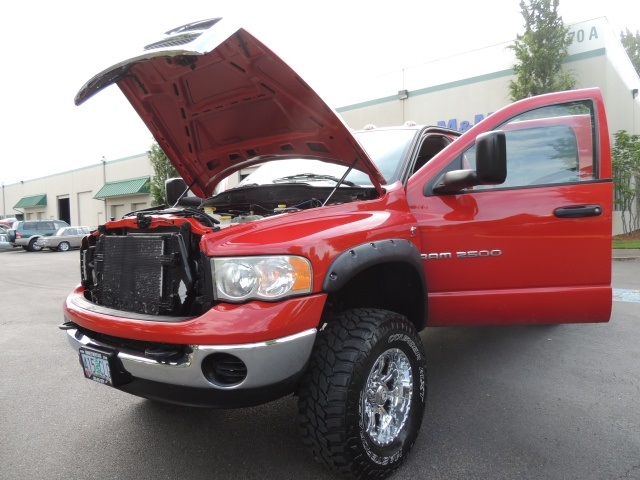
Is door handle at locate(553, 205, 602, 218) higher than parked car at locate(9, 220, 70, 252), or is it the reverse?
door handle at locate(553, 205, 602, 218)

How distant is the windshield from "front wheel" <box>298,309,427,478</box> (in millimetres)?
1041

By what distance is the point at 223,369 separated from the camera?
76.2 inches

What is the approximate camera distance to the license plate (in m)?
2.11

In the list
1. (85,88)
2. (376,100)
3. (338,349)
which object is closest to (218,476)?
(338,349)

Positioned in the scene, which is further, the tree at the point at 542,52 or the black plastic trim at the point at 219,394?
the tree at the point at 542,52

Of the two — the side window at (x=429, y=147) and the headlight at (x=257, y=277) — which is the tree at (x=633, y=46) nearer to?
the side window at (x=429, y=147)


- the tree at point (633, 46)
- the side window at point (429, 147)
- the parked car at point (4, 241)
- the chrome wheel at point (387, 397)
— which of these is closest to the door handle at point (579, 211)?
the side window at point (429, 147)

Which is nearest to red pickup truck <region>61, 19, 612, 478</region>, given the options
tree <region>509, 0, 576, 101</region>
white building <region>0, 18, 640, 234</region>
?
tree <region>509, 0, 576, 101</region>

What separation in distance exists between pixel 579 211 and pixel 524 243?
15.1 inches

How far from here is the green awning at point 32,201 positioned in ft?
140

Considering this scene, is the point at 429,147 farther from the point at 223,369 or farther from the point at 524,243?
the point at 223,369

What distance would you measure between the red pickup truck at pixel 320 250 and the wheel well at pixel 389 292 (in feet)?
0.04

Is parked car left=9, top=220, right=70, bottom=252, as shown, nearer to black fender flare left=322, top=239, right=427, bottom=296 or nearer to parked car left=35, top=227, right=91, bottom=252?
parked car left=35, top=227, right=91, bottom=252

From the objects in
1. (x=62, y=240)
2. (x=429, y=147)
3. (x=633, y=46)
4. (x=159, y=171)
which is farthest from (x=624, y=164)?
(x=633, y=46)
